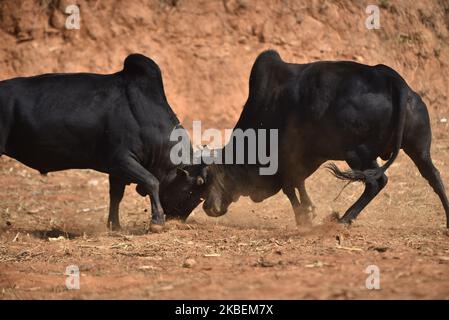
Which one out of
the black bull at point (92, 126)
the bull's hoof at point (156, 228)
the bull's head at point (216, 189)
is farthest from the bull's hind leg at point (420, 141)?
the bull's hoof at point (156, 228)

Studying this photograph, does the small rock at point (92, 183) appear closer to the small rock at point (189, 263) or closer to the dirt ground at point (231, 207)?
the dirt ground at point (231, 207)

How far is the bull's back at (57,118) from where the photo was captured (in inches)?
323

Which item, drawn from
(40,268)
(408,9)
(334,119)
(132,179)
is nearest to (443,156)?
(408,9)

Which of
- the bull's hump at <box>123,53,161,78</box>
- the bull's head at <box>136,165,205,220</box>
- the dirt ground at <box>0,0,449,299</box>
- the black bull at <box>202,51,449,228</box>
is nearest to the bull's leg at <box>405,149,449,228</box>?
the black bull at <box>202,51,449,228</box>

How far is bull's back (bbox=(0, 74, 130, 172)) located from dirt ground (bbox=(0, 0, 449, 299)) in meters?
0.84

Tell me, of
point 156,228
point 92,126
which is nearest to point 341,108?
point 156,228

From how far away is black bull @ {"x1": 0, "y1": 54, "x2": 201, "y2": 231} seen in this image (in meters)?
8.20

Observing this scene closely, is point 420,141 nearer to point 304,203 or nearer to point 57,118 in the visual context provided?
point 304,203

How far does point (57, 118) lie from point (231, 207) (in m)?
3.10

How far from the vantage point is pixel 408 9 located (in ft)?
46.7

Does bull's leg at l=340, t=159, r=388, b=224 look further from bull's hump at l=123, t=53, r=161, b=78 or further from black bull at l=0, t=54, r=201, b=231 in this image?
bull's hump at l=123, t=53, r=161, b=78

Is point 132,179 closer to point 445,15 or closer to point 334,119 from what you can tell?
point 334,119

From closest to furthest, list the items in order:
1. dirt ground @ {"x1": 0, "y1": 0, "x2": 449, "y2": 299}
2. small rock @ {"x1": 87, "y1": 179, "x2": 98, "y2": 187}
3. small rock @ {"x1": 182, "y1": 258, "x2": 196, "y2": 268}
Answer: dirt ground @ {"x1": 0, "y1": 0, "x2": 449, "y2": 299} → small rock @ {"x1": 182, "y1": 258, "x2": 196, "y2": 268} → small rock @ {"x1": 87, "y1": 179, "x2": 98, "y2": 187}
